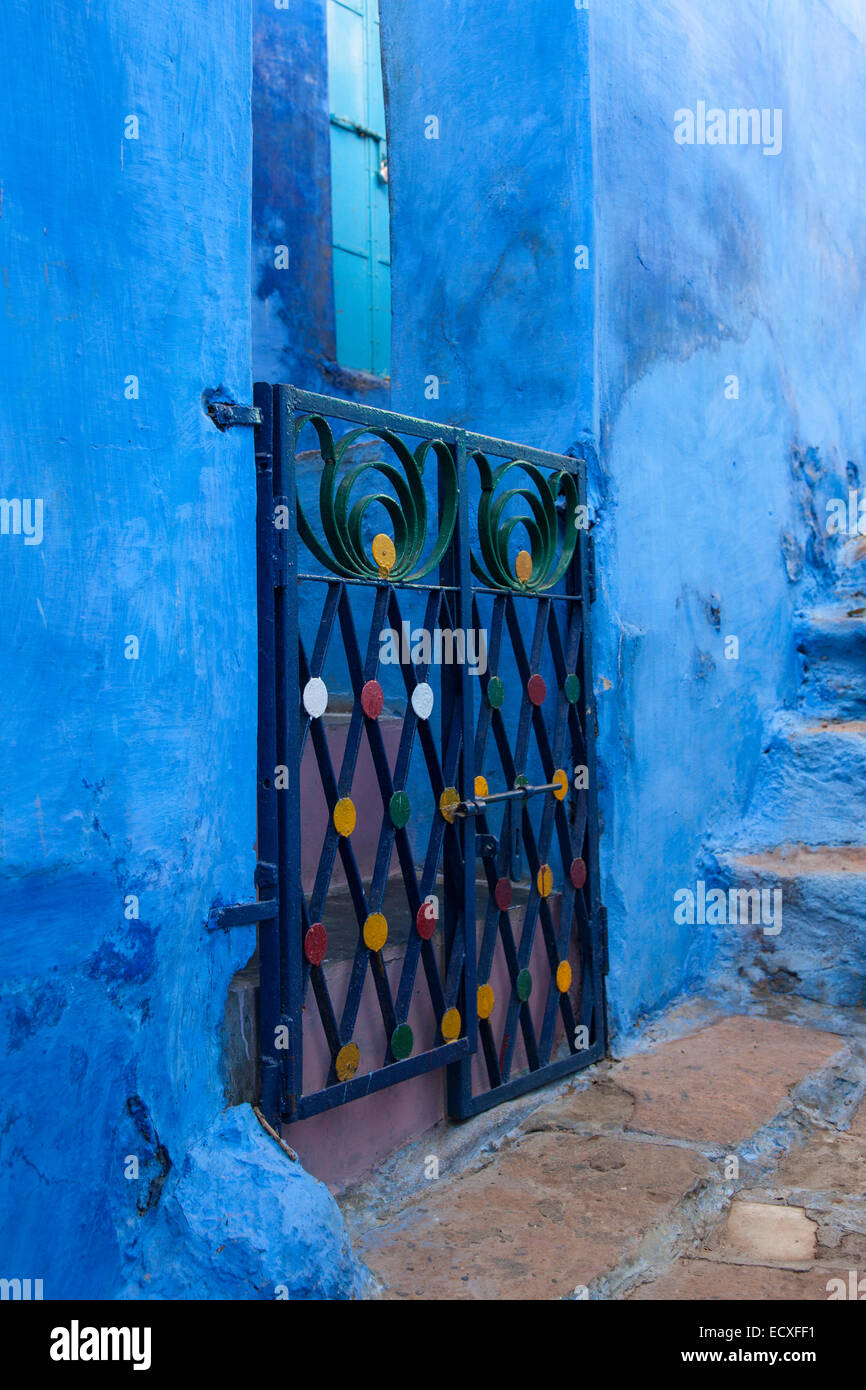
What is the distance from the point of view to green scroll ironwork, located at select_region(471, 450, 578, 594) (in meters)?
3.63

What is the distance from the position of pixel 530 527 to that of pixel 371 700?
1011mm

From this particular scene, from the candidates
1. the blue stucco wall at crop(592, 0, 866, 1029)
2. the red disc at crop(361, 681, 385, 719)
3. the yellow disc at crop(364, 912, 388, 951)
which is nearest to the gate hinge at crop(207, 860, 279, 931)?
the yellow disc at crop(364, 912, 388, 951)

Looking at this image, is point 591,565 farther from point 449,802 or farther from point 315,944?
point 315,944

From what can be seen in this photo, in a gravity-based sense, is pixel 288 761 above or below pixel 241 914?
above

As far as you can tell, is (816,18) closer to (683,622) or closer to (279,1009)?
(683,622)

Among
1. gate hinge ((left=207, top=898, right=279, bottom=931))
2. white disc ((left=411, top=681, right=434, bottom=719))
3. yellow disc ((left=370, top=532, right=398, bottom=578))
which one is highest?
yellow disc ((left=370, top=532, right=398, bottom=578))

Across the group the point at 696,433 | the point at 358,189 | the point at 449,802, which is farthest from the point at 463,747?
the point at 358,189

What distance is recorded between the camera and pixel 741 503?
5141mm

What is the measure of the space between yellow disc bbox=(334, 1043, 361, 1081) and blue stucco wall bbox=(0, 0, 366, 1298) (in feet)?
1.26

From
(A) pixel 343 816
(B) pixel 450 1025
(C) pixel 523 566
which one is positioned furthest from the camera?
(C) pixel 523 566

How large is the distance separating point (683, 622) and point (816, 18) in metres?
3.57

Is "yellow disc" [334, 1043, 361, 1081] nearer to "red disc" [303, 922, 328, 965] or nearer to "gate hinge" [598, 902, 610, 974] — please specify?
"red disc" [303, 922, 328, 965]

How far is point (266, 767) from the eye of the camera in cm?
279

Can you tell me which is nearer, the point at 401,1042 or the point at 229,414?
the point at 229,414
